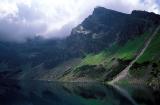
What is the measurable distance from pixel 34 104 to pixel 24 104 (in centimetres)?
499

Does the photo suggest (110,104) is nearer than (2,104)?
Yes

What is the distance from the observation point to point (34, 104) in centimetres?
15525

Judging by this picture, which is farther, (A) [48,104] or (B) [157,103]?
(A) [48,104]

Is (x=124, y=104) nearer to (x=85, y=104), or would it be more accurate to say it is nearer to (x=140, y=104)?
(x=140, y=104)

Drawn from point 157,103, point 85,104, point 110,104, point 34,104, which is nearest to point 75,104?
point 85,104

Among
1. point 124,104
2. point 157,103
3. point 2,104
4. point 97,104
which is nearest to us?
point 157,103

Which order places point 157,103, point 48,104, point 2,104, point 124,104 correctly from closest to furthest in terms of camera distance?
point 157,103
point 124,104
point 48,104
point 2,104

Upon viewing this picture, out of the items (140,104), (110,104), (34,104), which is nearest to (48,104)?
(34,104)

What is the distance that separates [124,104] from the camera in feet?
408

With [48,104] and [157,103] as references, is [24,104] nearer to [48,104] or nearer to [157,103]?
[48,104]

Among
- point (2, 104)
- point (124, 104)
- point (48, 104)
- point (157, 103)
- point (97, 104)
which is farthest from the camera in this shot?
point (2, 104)

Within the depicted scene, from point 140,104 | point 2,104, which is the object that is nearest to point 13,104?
point 2,104

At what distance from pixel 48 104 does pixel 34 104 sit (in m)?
8.48

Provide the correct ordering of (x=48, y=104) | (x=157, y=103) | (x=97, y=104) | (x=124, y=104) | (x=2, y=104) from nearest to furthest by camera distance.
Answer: (x=157, y=103) < (x=124, y=104) < (x=97, y=104) < (x=48, y=104) < (x=2, y=104)
